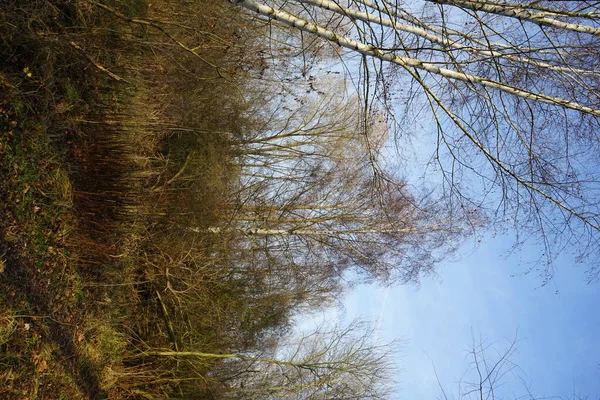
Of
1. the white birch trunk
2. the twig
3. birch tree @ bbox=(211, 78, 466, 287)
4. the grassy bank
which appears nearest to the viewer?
the white birch trunk

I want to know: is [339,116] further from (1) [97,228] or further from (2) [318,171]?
(1) [97,228]

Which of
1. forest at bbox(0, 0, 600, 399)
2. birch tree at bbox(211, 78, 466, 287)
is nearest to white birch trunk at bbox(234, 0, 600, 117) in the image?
forest at bbox(0, 0, 600, 399)

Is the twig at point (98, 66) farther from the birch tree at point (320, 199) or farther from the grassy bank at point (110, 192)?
the birch tree at point (320, 199)

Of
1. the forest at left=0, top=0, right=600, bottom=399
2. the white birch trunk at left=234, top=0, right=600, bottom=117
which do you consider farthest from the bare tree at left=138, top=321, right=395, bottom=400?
the white birch trunk at left=234, top=0, right=600, bottom=117

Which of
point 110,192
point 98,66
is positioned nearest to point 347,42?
point 98,66

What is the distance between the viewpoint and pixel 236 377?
884 cm

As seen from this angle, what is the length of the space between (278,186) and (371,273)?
314 centimetres

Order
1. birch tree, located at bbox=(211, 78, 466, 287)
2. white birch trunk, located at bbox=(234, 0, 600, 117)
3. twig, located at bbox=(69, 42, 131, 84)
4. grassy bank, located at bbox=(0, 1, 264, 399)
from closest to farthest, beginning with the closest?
white birch trunk, located at bbox=(234, 0, 600, 117) → grassy bank, located at bbox=(0, 1, 264, 399) → twig, located at bbox=(69, 42, 131, 84) → birch tree, located at bbox=(211, 78, 466, 287)

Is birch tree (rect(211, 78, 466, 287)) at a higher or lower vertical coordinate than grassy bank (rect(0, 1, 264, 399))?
higher

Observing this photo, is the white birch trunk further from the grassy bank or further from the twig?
the twig

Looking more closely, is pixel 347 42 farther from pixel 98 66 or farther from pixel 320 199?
pixel 320 199

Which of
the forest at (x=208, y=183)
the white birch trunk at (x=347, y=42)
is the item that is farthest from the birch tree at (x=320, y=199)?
the white birch trunk at (x=347, y=42)

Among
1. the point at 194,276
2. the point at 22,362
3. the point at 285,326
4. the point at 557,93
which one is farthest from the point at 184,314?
the point at 557,93

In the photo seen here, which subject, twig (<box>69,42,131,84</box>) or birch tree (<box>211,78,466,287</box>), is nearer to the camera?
twig (<box>69,42,131,84</box>)
